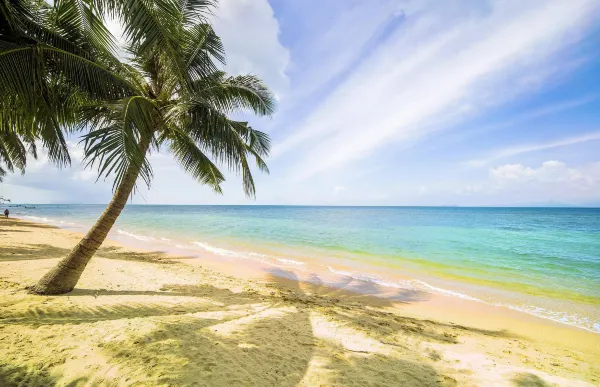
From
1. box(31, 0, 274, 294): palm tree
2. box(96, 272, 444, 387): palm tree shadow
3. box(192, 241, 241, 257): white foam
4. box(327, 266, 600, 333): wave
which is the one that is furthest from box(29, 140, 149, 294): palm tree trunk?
box(192, 241, 241, 257): white foam

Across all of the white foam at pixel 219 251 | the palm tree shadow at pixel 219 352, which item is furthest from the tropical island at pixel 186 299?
the white foam at pixel 219 251

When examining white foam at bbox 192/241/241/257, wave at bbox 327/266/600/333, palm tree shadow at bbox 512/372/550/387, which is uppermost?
palm tree shadow at bbox 512/372/550/387

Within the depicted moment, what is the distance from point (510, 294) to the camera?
800cm

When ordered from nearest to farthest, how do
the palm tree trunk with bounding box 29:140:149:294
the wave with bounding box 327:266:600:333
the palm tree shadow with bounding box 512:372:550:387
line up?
the palm tree shadow with bounding box 512:372:550:387, the palm tree trunk with bounding box 29:140:149:294, the wave with bounding box 327:266:600:333

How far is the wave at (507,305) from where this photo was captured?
597cm

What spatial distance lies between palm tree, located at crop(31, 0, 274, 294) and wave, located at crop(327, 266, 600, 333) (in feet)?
18.8

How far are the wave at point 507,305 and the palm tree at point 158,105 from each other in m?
5.74

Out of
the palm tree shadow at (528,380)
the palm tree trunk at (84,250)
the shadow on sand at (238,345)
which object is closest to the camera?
the shadow on sand at (238,345)

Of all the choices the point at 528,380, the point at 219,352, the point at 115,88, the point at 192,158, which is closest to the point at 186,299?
the point at 219,352

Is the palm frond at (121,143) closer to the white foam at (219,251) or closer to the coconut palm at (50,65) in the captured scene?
the coconut palm at (50,65)

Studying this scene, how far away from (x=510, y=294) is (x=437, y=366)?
6.48 m

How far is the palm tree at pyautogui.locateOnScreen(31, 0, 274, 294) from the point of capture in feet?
11.2

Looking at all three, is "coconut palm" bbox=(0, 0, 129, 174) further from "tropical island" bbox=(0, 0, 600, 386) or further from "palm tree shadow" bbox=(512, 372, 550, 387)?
"palm tree shadow" bbox=(512, 372, 550, 387)

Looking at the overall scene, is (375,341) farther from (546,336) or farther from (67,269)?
(67,269)
